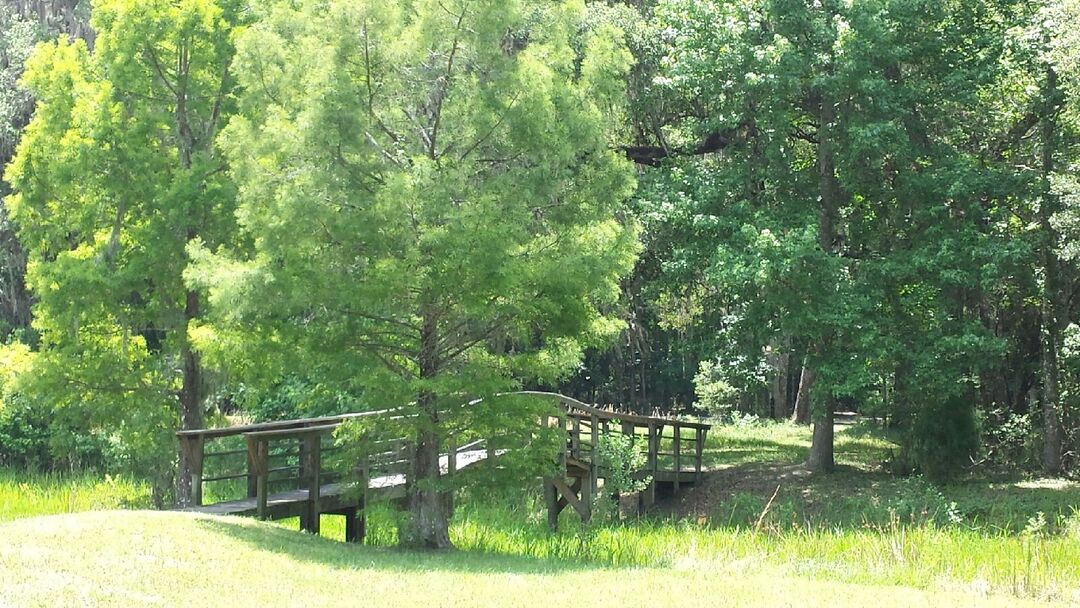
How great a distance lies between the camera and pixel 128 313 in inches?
695

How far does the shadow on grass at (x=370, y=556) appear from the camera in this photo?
36.1 feet

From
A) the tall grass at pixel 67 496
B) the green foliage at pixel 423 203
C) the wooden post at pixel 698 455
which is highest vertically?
the green foliage at pixel 423 203

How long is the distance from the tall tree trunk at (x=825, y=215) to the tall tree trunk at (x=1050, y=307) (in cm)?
371

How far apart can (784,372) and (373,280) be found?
2462cm

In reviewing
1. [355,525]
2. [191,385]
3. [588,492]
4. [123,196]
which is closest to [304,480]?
[355,525]

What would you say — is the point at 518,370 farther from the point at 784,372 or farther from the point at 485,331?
the point at 784,372

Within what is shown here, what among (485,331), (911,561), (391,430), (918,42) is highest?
(918,42)

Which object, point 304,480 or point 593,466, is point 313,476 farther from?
point 593,466

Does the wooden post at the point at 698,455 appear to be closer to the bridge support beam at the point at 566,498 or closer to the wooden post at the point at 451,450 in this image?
the bridge support beam at the point at 566,498

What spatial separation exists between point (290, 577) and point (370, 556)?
231cm

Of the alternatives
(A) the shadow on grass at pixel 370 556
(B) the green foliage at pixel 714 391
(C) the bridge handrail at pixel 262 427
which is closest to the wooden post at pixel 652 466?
(C) the bridge handrail at pixel 262 427

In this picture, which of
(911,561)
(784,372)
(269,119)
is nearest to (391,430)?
(269,119)

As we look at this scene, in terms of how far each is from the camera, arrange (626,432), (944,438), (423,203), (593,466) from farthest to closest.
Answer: (626,432) < (944,438) < (593,466) < (423,203)

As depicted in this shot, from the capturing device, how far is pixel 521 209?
12.9m
